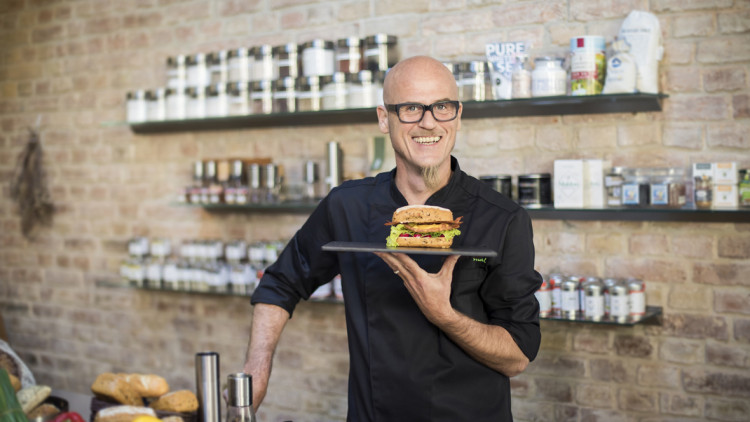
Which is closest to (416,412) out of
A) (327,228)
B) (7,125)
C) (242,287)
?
(327,228)

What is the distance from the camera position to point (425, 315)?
1.73 m

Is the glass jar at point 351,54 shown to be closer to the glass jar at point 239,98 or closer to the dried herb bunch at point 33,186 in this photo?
the glass jar at point 239,98

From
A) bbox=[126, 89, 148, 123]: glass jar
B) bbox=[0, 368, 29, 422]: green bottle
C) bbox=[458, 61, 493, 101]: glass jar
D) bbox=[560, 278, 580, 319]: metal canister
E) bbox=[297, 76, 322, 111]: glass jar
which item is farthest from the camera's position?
bbox=[126, 89, 148, 123]: glass jar

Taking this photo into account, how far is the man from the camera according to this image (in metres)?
1.83

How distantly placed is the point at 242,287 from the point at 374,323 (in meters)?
1.78

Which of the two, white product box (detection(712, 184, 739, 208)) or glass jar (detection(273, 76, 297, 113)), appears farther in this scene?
glass jar (detection(273, 76, 297, 113))

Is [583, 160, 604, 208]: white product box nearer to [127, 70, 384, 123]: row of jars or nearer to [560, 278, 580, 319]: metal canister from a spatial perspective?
[560, 278, 580, 319]: metal canister

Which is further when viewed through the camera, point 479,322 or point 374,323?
point 374,323

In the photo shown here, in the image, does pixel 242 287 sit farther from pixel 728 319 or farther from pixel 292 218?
pixel 728 319

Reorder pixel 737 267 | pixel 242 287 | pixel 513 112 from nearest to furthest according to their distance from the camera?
1. pixel 737 267
2. pixel 513 112
3. pixel 242 287

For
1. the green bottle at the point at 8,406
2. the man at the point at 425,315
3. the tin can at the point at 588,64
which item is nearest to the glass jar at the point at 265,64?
the tin can at the point at 588,64

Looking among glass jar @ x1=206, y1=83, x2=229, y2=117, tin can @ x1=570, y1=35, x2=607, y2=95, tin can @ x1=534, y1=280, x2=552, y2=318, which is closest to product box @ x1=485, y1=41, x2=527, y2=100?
tin can @ x1=570, y1=35, x2=607, y2=95

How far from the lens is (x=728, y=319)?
2.74 m

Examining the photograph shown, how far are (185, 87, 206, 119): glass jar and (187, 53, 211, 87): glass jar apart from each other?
50 mm
